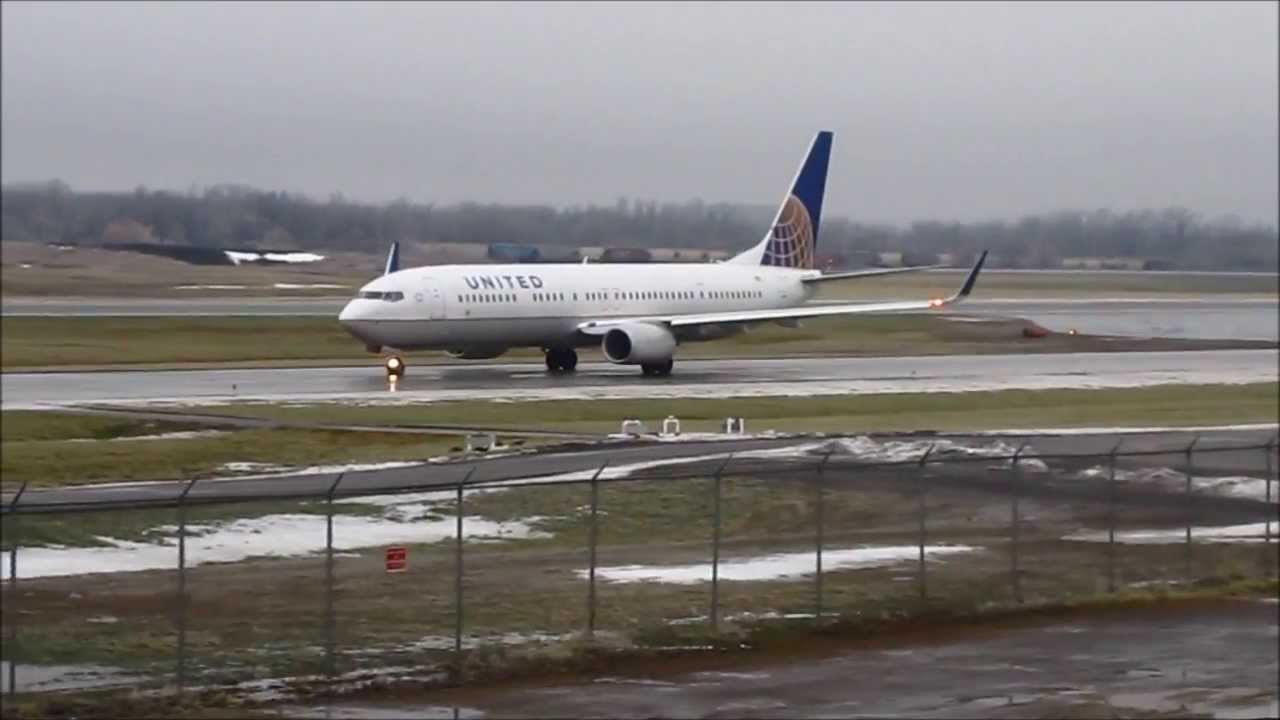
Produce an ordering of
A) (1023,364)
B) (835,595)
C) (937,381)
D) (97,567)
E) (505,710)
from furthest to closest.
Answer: (1023,364)
(937,381)
(835,595)
(97,567)
(505,710)

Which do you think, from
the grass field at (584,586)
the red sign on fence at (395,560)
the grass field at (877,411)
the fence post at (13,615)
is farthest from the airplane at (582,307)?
the fence post at (13,615)

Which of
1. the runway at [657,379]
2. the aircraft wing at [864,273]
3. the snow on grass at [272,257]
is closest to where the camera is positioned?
the snow on grass at [272,257]

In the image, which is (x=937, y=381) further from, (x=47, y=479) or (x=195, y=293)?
(x=47, y=479)

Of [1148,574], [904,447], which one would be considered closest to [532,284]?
[904,447]

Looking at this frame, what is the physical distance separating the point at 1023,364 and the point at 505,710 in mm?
41703

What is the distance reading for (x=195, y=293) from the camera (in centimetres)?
3119

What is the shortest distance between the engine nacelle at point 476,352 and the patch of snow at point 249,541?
2755cm

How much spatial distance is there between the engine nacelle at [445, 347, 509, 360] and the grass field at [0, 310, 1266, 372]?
82 centimetres

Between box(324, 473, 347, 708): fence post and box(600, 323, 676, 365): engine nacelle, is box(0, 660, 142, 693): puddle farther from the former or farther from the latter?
box(600, 323, 676, 365): engine nacelle

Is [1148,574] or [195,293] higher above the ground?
[195,293]

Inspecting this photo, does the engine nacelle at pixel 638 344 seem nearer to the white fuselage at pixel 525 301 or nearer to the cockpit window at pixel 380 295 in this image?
the white fuselage at pixel 525 301

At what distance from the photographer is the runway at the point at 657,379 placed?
39.7 meters

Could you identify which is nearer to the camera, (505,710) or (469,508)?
(505,710)

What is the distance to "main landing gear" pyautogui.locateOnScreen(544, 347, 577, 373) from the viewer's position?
177 ft
